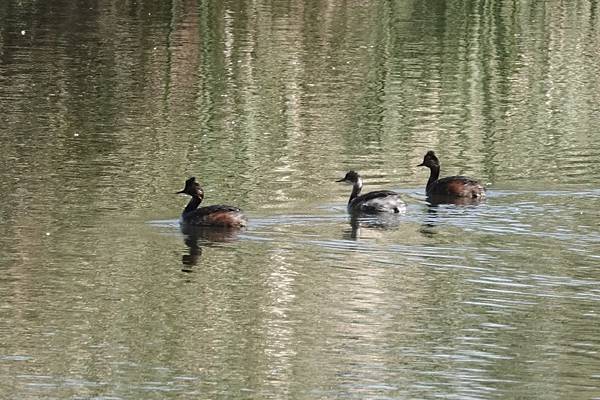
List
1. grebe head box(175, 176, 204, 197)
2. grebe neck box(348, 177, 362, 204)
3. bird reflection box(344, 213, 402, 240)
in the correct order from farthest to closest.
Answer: grebe neck box(348, 177, 362, 204), grebe head box(175, 176, 204, 197), bird reflection box(344, 213, 402, 240)

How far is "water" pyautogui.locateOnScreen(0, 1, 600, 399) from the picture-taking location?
13.0 m

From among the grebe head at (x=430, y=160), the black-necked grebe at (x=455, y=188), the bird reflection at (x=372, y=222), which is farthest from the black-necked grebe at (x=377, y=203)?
the grebe head at (x=430, y=160)

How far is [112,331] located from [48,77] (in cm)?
1542

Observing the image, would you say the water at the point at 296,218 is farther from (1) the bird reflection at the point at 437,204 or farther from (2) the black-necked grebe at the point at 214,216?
(2) the black-necked grebe at the point at 214,216

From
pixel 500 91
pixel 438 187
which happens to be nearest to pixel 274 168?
pixel 438 187

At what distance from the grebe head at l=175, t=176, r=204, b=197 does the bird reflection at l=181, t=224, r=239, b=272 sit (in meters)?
0.67

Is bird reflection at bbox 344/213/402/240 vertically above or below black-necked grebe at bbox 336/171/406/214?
below

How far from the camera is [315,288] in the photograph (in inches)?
602

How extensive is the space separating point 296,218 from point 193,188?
4.72 ft

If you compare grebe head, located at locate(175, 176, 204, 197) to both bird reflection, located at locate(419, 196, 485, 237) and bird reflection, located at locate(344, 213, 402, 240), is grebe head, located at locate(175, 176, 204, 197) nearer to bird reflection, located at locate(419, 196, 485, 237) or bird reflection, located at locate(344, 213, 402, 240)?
bird reflection, located at locate(344, 213, 402, 240)

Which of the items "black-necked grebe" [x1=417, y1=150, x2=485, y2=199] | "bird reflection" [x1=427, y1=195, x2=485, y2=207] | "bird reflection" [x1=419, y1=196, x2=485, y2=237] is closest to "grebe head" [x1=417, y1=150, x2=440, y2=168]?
"black-necked grebe" [x1=417, y1=150, x2=485, y2=199]

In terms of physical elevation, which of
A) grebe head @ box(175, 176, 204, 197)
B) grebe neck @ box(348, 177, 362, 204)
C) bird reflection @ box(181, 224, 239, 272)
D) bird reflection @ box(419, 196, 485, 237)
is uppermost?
grebe head @ box(175, 176, 204, 197)

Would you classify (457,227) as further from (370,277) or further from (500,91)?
(500,91)

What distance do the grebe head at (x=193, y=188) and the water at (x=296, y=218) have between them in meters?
0.34
